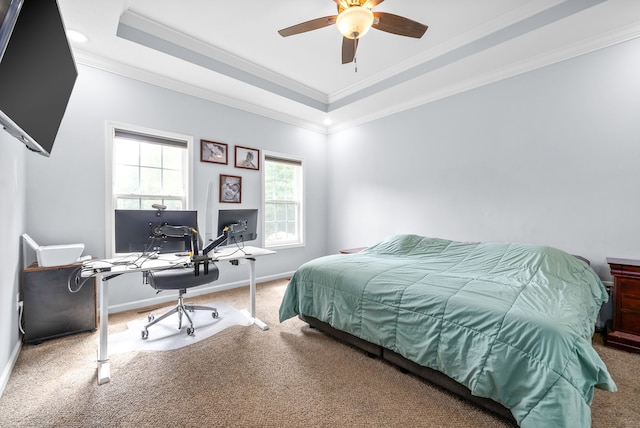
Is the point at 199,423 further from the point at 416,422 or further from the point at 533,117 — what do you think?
the point at 533,117

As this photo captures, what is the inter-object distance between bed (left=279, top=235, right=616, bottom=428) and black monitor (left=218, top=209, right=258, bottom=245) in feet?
2.13

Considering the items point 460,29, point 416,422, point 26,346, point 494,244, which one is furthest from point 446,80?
point 26,346

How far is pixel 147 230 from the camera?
87.0 inches

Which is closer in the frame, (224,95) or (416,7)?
(416,7)

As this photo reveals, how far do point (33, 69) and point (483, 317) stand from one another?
2.63 m

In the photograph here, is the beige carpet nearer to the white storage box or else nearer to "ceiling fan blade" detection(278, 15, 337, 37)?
the white storage box

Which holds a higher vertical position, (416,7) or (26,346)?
(416,7)

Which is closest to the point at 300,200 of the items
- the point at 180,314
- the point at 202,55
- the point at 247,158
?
the point at 247,158

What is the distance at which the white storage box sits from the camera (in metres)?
2.39

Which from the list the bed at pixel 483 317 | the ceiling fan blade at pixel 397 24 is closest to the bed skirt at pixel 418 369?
the bed at pixel 483 317

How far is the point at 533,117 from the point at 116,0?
409 centimetres

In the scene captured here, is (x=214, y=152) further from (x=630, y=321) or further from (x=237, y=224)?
(x=630, y=321)

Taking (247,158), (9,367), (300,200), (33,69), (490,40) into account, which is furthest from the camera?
(300,200)

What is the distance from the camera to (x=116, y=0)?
85.9 inches
